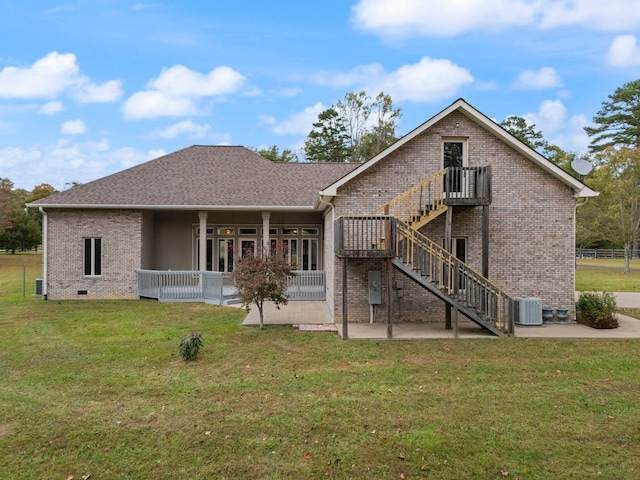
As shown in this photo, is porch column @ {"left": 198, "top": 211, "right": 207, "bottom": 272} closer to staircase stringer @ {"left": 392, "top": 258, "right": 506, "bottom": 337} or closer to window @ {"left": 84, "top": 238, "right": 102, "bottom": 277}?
window @ {"left": 84, "top": 238, "right": 102, "bottom": 277}

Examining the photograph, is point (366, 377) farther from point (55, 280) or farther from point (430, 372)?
point (55, 280)

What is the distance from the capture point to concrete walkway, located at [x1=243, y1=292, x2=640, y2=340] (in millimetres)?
10641

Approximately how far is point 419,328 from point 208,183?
11.6 metres

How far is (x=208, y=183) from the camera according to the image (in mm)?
18594

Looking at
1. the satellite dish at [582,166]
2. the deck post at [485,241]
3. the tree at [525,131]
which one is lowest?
the deck post at [485,241]

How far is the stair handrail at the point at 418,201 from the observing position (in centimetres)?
1172

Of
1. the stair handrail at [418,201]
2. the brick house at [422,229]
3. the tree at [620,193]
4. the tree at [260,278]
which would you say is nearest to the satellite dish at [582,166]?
the brick house at [422,229]

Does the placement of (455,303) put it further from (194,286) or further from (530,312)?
(194,286)

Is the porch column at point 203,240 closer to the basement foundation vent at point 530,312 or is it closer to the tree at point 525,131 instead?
the basement foundation vent at point 530,312

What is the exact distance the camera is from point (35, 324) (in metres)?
11.6

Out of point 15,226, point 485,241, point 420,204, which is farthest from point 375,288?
point 15,226

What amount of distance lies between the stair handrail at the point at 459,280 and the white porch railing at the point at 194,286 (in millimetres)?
6065

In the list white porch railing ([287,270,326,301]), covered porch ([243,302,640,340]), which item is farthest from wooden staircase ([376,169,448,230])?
white porch railing ([287,270,326,301])

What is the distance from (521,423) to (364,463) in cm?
240
